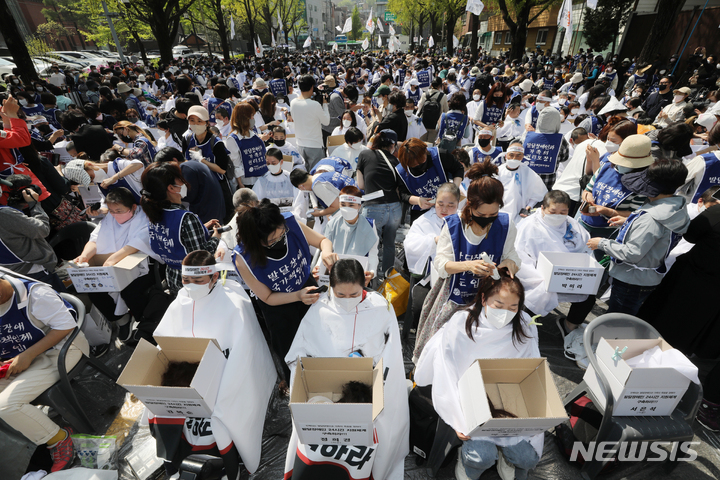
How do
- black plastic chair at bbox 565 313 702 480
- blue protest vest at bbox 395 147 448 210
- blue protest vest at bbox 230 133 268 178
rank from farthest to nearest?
blue protest vest at bbox 230 133 268 178 < blue protest vest at bbox 395 147 448 210 < black plastic chair at bbox 565 313 702 480

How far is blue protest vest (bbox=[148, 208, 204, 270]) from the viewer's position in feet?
10.7

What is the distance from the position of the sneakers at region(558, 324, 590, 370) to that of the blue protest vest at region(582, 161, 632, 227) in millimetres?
1225

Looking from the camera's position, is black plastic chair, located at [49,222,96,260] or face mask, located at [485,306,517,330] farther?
black plastic chair, located at [49,222,96,260]

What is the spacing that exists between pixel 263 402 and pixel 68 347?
5.60 feet

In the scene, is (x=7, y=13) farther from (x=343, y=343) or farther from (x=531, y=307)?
(x=531, y=307)

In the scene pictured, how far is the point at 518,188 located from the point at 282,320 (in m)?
3.39

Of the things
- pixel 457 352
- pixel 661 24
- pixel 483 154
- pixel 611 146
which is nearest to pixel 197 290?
pixel 457 352

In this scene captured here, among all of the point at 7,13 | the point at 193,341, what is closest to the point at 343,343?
the point at 193,341

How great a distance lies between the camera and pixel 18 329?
2.81 m

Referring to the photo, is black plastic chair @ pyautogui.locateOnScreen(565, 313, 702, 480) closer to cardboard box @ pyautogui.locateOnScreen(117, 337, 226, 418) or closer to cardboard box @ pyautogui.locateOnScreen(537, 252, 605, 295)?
cardboard box @ pyautogui.locateOnScreen(537, 252, 605, 295)

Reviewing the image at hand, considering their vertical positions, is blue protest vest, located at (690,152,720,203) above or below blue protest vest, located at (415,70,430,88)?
below

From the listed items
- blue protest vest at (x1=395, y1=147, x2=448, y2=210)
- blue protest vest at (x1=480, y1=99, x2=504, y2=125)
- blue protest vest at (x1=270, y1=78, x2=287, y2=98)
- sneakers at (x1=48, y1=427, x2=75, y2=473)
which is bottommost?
sneakers at (x1=48, y1=427, x2=75, y2=473)

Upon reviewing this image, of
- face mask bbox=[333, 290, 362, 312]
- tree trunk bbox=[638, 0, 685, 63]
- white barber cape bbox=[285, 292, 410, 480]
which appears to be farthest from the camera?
tree trunk bbox=[638, 0, 685, 63]

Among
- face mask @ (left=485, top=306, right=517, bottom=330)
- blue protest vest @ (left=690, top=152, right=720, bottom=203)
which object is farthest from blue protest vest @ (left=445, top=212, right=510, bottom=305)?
blue protest vest @ (left=690, top=152, right=720, bottom=203)
